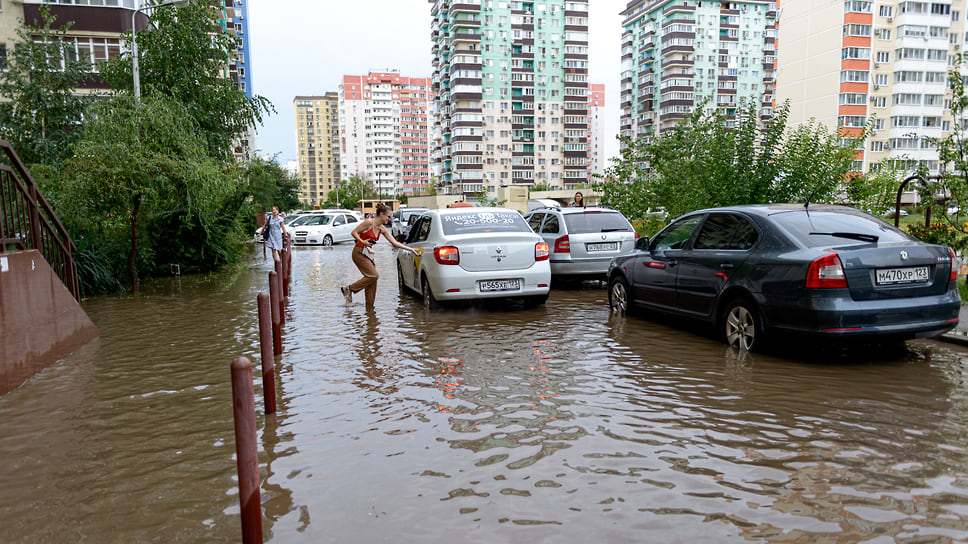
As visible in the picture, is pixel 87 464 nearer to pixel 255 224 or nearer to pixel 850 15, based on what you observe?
pixel 255 224

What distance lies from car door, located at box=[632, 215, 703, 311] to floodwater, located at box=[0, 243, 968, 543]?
2.28 feet

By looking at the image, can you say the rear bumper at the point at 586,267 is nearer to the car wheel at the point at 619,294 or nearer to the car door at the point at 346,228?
the car wheel at the point at 619,294

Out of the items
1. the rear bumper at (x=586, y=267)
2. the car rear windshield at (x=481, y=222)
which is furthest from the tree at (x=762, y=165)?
the car rear windshield at (x=481, y=222)

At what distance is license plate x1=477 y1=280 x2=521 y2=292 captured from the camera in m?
10.1

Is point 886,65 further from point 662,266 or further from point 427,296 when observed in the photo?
point 427,296

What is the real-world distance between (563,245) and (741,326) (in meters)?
6.17

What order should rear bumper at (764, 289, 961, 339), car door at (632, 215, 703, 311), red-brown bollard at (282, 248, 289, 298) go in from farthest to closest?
red-brown bollard at (282, 248, 289, 298), car door at (632, 215, 703, 311), rear bumper at (764, 289, 961, 339)

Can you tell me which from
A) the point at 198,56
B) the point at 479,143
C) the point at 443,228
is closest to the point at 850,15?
the point at 479,143

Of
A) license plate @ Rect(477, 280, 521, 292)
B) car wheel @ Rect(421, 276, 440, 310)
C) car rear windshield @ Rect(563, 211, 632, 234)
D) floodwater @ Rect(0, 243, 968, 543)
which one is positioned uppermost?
car rear windshield @ Rect(563, 211, 632, 234)

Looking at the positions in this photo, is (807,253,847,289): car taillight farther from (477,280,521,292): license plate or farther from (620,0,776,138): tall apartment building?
(620,0,776,138): tall apartment building

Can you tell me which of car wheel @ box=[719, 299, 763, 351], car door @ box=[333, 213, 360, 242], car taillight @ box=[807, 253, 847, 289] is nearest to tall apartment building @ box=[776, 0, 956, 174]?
car door @ box=[333, 213, 360, 242]

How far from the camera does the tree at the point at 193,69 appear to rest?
69.2ft

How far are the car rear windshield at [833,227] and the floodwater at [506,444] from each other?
1276 millimetres

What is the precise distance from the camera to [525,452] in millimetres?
4383
